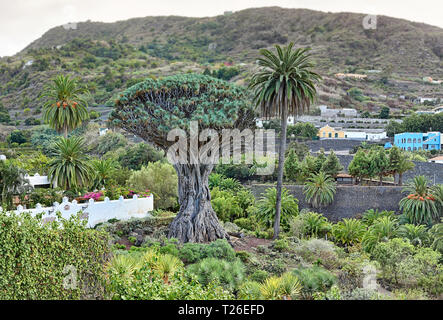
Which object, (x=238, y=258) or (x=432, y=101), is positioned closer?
(x=238, y=258)

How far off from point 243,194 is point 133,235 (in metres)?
12.9

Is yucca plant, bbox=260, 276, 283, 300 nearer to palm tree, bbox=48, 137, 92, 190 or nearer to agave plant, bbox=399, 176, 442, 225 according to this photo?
palm tree, bbox=48, 137, 92, 190

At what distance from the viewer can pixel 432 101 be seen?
93.4 meters

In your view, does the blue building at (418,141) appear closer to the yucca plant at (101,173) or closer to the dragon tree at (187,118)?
the yucca plant at (101,173)

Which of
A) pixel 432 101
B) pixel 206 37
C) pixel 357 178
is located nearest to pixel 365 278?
pixel 357 178

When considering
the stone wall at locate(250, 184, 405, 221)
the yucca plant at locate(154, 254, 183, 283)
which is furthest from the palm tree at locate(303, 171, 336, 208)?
the yucca plant at locate(154, 254, 183, 283)

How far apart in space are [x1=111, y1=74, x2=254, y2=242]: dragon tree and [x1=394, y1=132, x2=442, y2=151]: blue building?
45.9m

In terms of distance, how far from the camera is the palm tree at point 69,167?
2516 cm

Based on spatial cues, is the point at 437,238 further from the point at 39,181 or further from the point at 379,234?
the point at 39,181

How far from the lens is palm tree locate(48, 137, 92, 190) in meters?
25.2

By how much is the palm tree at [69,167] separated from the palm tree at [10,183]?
5.68 feet

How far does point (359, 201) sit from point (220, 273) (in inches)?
832
